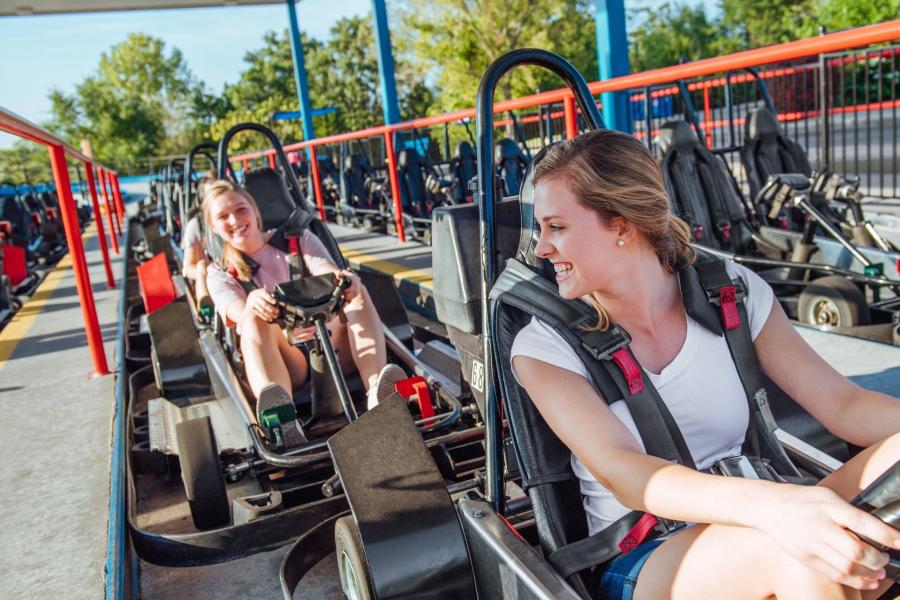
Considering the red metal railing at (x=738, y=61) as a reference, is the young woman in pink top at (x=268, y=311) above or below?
below

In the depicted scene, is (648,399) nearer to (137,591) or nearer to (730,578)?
(730,578)

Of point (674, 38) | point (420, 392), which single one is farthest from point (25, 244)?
point (674, 38)

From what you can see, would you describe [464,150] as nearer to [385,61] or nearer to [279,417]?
[385,61]

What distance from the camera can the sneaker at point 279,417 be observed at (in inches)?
111

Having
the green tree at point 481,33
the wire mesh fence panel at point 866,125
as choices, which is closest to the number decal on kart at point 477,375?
the wire mesh fence panel at point 866,125

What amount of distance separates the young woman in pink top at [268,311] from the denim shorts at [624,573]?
1.55 meters

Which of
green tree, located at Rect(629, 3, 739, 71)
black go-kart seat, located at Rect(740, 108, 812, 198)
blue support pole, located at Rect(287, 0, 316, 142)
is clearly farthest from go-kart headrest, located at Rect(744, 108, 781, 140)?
green tree, located at Rect(629, 3, 739, 71)

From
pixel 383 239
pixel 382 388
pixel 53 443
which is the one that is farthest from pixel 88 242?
pixel 382 388

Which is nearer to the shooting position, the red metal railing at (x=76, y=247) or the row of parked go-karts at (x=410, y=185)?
the red metal railing at (x=76, y=247)

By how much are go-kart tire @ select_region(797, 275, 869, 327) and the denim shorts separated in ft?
9.41

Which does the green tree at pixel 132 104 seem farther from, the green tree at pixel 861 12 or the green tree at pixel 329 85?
the green tree at pixel 861 12

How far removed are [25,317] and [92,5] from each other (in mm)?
11804

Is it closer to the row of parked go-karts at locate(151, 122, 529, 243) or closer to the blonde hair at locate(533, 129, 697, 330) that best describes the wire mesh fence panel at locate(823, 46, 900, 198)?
the row of parked go-karts at locate(151, 122, 529, 243)

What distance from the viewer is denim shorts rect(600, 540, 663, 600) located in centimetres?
144
